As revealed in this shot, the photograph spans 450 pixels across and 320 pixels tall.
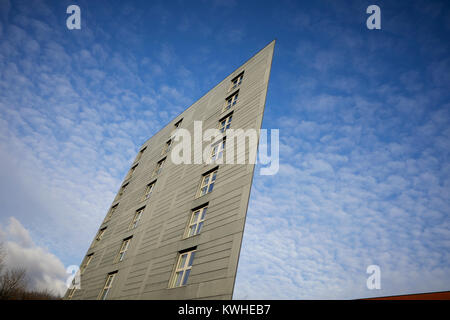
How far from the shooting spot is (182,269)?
1456 centimetres

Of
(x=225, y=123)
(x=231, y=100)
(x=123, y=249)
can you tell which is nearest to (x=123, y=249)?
(x=123, y=249)

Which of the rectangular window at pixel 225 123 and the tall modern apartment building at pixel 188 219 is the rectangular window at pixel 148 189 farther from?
the rectangular window at pixel 225 123

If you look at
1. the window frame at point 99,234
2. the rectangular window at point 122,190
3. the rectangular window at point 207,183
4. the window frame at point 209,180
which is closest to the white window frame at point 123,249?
the window frame at point 99,234

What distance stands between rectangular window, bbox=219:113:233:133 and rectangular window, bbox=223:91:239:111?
5.60 feet

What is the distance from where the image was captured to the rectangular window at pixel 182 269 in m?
14.1

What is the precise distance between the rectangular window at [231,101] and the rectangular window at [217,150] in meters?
4.85

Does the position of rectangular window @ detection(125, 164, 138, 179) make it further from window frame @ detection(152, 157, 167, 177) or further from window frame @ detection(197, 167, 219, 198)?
window frame @ detection(197, 167, 219, 198)

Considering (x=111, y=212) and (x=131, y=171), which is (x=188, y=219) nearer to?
(x=111, y=212)

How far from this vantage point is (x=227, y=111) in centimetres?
2208

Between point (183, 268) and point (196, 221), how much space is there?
3.07 meters
